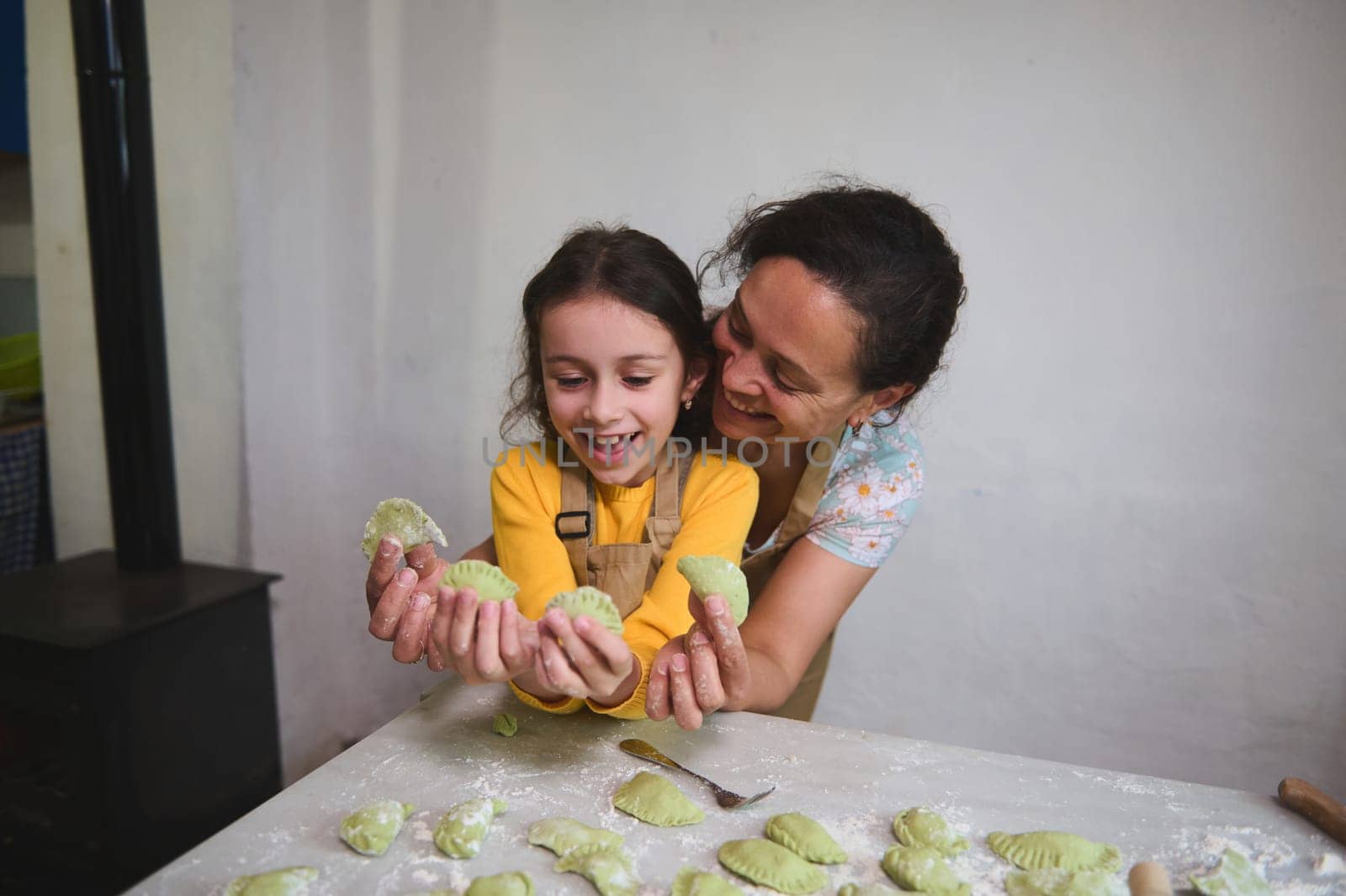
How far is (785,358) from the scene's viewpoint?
127 centimetres

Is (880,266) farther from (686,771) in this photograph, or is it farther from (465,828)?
(465,828)

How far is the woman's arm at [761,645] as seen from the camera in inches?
41.3

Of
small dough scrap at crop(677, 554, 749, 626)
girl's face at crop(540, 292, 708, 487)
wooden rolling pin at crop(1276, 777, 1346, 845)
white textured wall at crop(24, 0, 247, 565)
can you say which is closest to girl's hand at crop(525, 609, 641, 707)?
small dough scrap at crop(677, 554, 749, 626)

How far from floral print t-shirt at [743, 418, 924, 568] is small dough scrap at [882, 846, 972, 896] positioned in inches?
24.5

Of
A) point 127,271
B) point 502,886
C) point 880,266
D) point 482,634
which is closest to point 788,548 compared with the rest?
point 880,266

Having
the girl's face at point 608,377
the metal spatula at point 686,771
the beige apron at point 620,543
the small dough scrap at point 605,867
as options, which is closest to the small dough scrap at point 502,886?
the small dough scrap at point 605,867

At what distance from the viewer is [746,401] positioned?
1354 millimetres

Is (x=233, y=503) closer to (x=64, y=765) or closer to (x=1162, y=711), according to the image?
(x=64, y=765)

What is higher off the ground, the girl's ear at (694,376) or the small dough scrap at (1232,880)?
the girl's ear at (694,376)

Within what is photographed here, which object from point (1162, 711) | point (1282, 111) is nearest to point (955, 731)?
point (1162, 711)

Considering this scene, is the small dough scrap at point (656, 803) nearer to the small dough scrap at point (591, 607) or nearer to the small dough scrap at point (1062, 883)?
the small dough scrap at point (591, 607)

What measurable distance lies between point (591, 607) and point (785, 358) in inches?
20.8

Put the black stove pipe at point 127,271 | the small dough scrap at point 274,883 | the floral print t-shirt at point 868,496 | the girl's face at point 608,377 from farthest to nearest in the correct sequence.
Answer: the black stove pipe at point 127,271
the floral print t-shirt at point 868,496
the girl's face at point 608,377
the small dough scrap at point 274,883

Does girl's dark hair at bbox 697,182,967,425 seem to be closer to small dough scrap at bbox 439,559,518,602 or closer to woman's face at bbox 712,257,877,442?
woman's face at bbox 712,257,877,442
